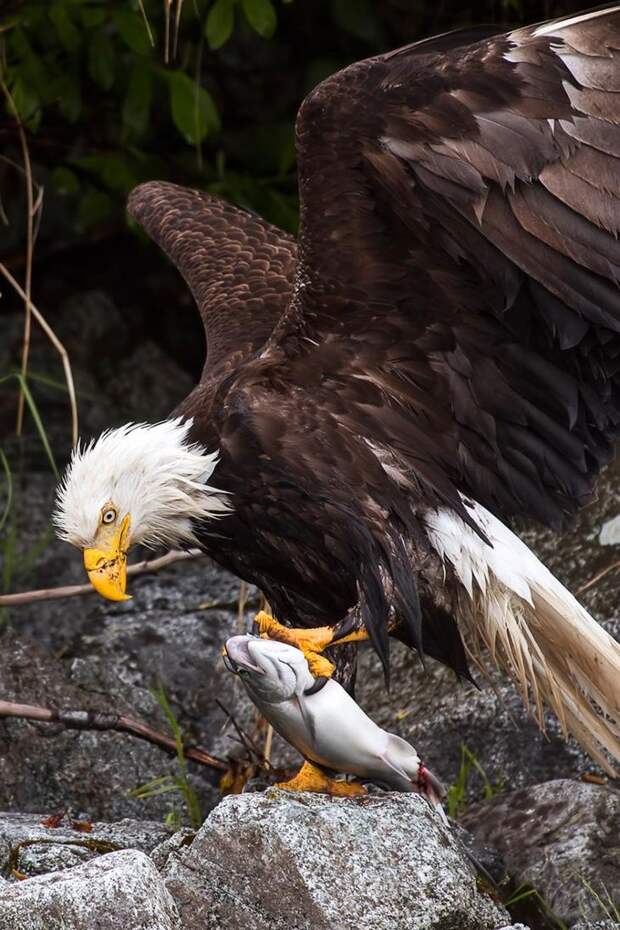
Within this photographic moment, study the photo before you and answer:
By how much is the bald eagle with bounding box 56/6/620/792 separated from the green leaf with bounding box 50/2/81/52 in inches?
59.0

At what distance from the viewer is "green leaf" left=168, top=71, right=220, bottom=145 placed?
470 cm

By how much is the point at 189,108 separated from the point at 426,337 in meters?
1.63

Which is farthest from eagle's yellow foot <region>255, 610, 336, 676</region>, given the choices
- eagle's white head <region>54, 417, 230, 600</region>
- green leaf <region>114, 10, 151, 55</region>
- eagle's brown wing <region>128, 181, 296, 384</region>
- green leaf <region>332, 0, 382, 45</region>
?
green leaf <region>332, 0, 382, 45</region>

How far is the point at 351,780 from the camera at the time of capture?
344 centimetres

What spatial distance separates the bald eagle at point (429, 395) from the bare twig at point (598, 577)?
0.47m

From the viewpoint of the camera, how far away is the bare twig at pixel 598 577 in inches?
159

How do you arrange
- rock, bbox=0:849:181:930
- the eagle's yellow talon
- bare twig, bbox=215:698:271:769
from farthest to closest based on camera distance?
bare twig, bbox=215:698:271:769 < the eagle's yellow talon < rock, bbox=0:849:181:930

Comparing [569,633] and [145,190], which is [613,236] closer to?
[569,633]

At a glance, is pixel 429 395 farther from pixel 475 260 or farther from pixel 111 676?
pixel 111 676

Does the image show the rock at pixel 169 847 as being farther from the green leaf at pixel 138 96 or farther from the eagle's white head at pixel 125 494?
the green leaf at pixel 138 96

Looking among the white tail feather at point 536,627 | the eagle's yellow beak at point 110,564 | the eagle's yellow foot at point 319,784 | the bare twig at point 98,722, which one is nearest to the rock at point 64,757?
the bare twig at point 98,722

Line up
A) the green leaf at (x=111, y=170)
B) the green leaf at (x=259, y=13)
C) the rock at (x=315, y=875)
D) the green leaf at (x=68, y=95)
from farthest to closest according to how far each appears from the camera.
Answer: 1. the green leaf at (x=111, y=170)
2. the green leaf at (x=68, y=95)
3. the green leaf at (x=259, y=13)
4. the rock at (x=315, y=875)

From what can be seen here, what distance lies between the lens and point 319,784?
3.34 meters

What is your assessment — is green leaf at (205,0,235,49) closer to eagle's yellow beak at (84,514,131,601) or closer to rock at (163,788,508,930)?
eagle's yellow beak at (84,514,131,601)
